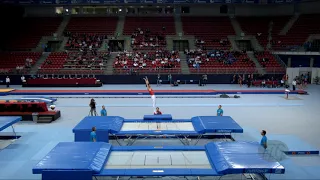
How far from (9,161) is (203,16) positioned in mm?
41378

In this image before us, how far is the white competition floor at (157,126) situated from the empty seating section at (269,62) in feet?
76.8

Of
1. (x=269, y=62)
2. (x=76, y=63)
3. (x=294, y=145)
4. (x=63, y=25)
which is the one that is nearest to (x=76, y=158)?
(x=294, y=145)

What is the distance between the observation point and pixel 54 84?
1289 inches

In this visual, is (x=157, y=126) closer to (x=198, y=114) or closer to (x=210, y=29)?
(x=198, y=114)

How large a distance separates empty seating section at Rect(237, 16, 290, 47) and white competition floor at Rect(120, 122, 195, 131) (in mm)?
30879

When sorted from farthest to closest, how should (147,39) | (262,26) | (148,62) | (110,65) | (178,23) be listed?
(178,23) < (262,26) < (147,39) < (148,62) < (110,65)

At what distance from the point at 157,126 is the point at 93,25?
34.8 metres

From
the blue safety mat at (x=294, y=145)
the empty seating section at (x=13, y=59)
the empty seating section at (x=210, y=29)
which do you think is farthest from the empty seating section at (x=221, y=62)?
the blue safety mat at (x=294, y=145)

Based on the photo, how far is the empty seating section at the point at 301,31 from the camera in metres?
40.0

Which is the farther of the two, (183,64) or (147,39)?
(147,39)

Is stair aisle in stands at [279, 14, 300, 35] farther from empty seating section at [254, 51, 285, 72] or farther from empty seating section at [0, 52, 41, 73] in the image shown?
empty seating section at [0, 52, 41, 73]

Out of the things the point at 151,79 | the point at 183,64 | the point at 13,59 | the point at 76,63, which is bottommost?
the point at 151,79

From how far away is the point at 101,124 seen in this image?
14.1 metres

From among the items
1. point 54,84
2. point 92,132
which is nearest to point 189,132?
point 92,132
